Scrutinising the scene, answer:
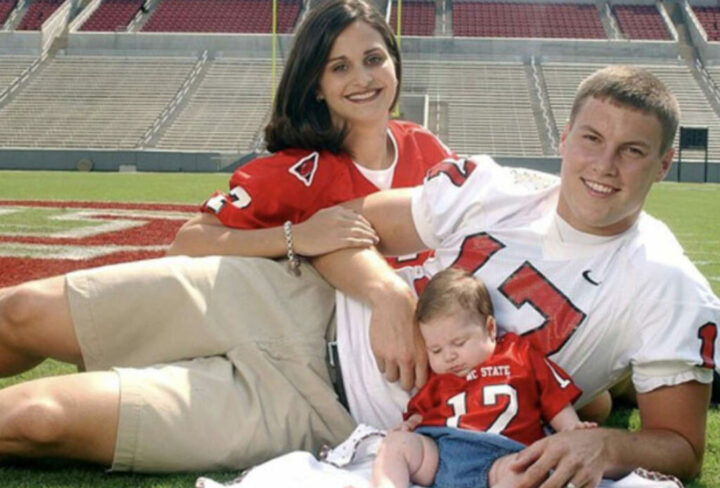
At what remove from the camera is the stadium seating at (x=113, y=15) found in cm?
2867

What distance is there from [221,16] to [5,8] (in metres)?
5.97

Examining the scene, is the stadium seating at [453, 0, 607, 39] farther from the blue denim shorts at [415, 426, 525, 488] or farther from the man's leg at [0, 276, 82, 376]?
the blue denim shorts at [415, 426, 525, 488]

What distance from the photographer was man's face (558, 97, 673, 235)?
82.7 inches

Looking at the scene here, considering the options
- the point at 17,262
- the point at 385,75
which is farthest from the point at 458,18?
the point at 385,75

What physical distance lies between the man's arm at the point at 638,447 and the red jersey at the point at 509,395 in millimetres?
124

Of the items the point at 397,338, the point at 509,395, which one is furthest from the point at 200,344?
the point at 509,395

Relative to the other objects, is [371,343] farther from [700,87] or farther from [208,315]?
[700,87]

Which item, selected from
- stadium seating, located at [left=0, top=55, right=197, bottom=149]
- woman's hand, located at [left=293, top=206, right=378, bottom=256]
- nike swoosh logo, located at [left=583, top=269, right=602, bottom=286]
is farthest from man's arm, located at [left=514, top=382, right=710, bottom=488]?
stadium seating, located at [left=0, top=55, right=197, bottom=149]

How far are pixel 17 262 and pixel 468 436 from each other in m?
4.70

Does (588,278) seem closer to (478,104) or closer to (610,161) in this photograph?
(610,161)

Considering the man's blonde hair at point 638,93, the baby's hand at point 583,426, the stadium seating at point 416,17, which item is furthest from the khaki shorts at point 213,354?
the stadium seating at point 416,17

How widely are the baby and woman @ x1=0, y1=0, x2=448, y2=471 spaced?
0.31 metres

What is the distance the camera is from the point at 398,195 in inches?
99.8

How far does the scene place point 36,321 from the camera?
7.84 feet
